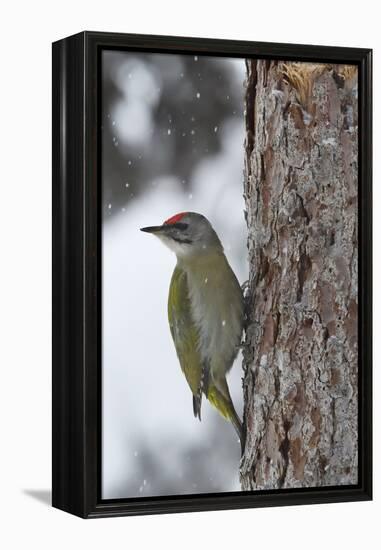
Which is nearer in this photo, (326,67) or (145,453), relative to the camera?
(145,453)

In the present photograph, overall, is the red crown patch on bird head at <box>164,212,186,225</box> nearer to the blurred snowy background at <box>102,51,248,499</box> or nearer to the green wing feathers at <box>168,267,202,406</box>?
the blurred snowy background at <box>102,51,248,499</box>

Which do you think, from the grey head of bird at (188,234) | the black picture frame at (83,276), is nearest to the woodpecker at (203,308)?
the grey head of bird at (188,234)

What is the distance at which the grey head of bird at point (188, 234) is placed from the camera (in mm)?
5625

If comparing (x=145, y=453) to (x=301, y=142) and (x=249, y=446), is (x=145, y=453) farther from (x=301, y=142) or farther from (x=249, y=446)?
(x=301, y=142)

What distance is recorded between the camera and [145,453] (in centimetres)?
559

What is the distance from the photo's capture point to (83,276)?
546cm

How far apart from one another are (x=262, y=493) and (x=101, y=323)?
1056 millimetres

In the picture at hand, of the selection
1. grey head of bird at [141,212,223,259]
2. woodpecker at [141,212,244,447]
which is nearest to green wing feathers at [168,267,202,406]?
woodpecker at [141,212,244,447]

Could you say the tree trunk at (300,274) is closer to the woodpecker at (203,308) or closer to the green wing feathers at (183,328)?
the woodpecker at (203,308)

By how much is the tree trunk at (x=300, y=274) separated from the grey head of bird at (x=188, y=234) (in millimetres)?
185

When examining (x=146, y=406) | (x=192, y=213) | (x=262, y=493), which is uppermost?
(x=192, y=213)

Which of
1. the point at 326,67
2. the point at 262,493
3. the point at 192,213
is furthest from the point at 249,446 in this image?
the point at 326,67

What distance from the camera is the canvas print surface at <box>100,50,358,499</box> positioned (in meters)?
5.54

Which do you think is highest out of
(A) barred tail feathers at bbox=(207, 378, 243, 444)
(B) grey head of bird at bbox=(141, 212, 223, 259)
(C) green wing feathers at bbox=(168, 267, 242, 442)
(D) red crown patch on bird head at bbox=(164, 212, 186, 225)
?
(D) red crown patch on bird head at bbox=(164, 212, 186, 225)
